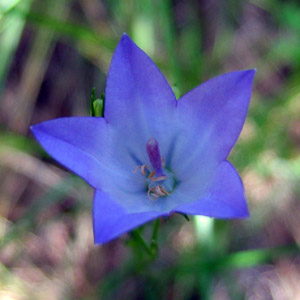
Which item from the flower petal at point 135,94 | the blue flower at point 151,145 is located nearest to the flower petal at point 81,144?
the blue flower at point 151,145

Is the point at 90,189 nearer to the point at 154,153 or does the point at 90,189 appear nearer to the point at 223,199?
the point at 154,153

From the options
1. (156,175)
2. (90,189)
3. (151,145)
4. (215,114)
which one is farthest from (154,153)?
(90,189)

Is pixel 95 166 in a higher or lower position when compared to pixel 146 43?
lower

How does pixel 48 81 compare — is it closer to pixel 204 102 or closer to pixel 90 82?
pixel 90 82

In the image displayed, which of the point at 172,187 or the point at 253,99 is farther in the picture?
the point at 253,99

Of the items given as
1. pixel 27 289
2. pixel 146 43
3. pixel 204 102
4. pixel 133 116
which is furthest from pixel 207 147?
pixel 27 289

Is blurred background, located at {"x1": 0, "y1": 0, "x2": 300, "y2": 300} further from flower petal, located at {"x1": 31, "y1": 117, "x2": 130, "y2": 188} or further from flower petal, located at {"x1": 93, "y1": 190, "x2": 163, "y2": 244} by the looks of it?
flower petal, located at {"x1": 93, "y1": 190, "x2": 163, "y2": 244}
